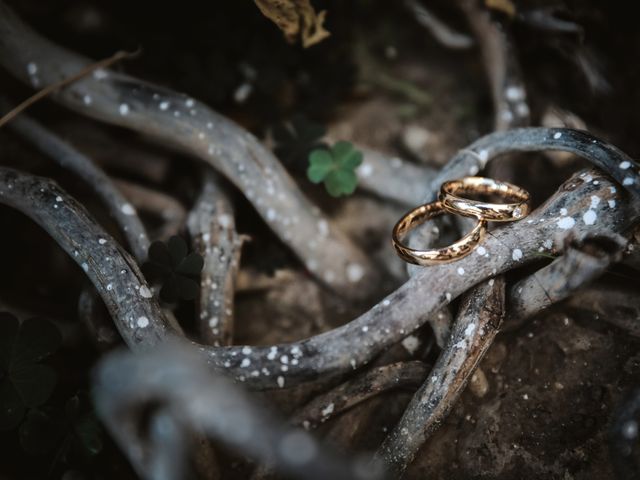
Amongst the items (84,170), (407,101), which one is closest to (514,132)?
(407,101)

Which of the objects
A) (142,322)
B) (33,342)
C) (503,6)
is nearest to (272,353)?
(142,322)

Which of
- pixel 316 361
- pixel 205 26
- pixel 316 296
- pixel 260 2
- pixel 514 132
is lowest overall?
pixel 316 296

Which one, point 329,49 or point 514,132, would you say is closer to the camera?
point 514,132

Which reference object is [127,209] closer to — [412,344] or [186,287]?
[186,287]

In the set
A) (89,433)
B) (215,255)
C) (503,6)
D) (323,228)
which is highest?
(503,6)

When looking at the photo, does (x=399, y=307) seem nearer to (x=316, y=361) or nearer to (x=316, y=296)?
(x=316, y=361)
